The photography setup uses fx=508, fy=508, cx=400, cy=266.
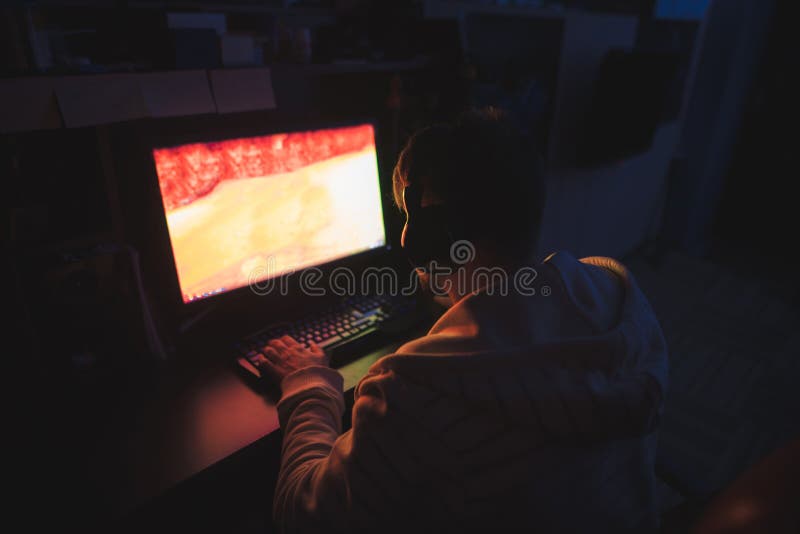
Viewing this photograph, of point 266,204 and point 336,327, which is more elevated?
point 266,204

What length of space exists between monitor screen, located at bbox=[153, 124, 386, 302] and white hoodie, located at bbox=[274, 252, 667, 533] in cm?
57

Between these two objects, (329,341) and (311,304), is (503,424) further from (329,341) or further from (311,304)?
(311,304)

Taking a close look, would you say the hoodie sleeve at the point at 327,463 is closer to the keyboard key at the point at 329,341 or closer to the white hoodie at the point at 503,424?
the white hoodie at the point at 503,424

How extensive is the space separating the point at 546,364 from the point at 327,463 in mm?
319

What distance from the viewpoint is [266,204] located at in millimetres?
1138

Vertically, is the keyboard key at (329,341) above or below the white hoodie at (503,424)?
below

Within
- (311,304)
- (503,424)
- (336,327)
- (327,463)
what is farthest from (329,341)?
(503,424)

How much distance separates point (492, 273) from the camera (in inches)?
29.3

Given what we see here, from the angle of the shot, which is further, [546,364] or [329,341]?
[329,341]

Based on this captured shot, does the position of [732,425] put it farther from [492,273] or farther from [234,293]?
[234,293]

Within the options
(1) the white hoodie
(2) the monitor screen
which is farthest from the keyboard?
(1) the white hoodie

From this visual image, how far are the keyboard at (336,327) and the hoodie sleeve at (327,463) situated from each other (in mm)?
187

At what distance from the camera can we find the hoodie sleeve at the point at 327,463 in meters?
0.61

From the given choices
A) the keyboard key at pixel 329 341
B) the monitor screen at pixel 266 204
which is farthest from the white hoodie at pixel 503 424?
the monitor screen at pixel 266 204
